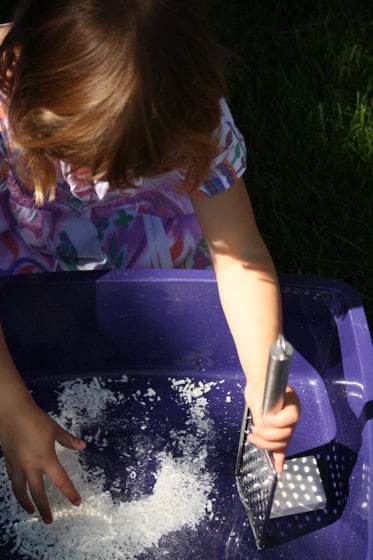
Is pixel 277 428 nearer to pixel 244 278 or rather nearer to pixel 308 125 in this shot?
pixel 244 278

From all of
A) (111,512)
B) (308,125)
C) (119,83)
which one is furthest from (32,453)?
(308,125)

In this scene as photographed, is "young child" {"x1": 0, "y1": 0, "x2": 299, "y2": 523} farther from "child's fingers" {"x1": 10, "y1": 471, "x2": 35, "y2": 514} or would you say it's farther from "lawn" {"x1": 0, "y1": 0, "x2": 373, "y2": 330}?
"lawn" {"x1": 0, "y1": 0, "x2": 373, "y2": 330}

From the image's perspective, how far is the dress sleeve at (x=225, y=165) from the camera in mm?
906

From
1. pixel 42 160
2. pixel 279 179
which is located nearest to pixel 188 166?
pixel 42 160

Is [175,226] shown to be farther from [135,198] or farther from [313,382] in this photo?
[313,382]

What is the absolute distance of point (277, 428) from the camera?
0.80m

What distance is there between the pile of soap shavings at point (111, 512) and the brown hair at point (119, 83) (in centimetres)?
41

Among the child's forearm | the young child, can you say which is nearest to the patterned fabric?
the young child

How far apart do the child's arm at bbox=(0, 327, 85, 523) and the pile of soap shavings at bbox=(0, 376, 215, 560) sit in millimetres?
75

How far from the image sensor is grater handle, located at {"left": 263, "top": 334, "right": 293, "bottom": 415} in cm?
65

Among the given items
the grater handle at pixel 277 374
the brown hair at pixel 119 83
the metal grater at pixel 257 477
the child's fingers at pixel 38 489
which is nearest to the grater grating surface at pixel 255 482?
the metal grater at pixel 257 477

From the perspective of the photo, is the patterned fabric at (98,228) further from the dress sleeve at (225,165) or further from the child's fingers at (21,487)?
the child's fingers at (21,487)

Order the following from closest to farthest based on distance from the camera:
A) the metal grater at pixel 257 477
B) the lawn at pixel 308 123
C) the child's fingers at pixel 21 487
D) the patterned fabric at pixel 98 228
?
1. the metal grater at pixel 257 477
2. the child's fingers at pixel 21 487
3. the patterned fabric at pixel 98 228
4. the lawn at pixel 308 123

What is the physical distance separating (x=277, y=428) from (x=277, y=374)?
0.14m
